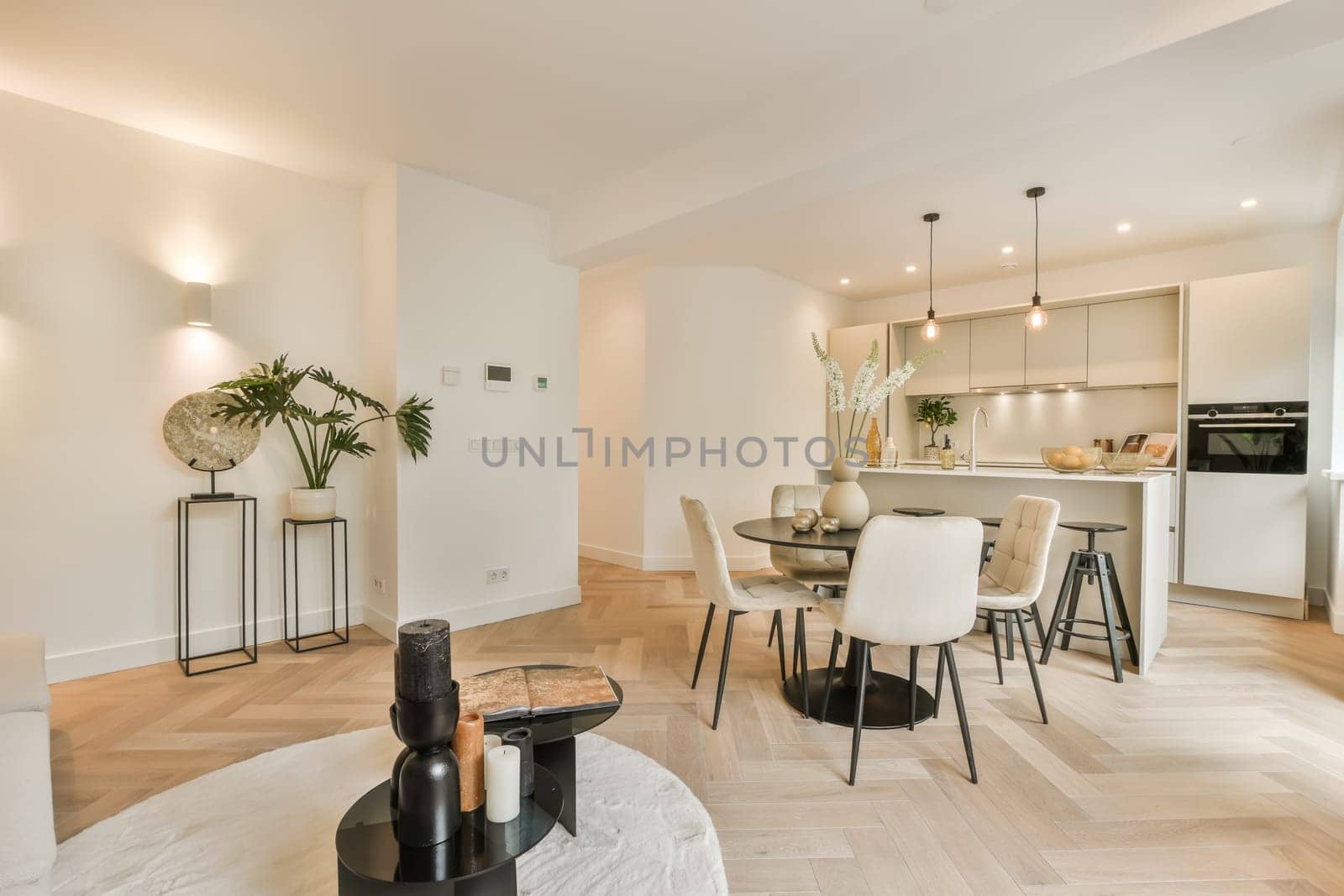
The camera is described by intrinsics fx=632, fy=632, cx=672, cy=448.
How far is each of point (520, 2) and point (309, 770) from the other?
2.77 m

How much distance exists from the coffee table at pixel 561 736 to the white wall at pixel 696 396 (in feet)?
12.6

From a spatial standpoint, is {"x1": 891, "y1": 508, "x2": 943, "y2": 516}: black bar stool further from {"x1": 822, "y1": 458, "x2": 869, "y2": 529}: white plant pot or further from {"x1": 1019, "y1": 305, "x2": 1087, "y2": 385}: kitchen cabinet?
{"x1": 1019, "y1": 305, "x2": 1087, "y2": 385}: kitchen cabinet

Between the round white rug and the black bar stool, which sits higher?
the black bar stool

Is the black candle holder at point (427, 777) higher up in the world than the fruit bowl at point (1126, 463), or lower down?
lower down

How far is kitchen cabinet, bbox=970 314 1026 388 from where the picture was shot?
5699 mm

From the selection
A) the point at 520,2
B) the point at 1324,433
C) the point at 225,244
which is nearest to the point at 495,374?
the point at 225,244

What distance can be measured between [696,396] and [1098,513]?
3.13m

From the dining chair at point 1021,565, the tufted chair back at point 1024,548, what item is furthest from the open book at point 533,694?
the tufted chair back at point 1024,548

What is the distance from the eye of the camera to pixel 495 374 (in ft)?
13.0

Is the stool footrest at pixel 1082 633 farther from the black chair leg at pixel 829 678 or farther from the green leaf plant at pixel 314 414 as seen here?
the green leaf plant at pixel 314 414

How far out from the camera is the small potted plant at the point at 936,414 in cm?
628

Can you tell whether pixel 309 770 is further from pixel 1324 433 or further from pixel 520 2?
pixel 1324 433

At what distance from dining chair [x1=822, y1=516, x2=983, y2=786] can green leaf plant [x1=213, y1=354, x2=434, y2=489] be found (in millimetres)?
2511

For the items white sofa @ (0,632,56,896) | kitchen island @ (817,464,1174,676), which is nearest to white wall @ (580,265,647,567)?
kitchen island @ (817,464,1174,676)
